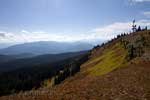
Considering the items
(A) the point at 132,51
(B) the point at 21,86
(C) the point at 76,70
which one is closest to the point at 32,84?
(B) the point at 21,86

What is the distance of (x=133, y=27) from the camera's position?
156625 millimetres

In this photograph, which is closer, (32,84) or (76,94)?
(76,94)

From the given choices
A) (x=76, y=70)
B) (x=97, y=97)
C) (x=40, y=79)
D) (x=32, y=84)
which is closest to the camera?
(x=97, y=97)

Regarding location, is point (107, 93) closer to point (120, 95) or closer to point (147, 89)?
point (120, 95)

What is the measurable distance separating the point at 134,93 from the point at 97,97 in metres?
3.16

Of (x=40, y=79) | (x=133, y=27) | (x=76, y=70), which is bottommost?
(x=40, y=79)

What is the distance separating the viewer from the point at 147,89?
20.0 metres

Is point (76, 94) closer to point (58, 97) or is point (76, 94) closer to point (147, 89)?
point (58, 97)

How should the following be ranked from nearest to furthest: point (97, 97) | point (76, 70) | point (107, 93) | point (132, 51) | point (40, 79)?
point (97, 97), point (107, 93), point (132, 51), point (76, 70), point (40, 79)

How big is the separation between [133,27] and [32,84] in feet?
258

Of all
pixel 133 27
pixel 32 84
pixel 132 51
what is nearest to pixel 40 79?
pixel 32 84

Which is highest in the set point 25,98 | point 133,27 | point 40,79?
point 133,27

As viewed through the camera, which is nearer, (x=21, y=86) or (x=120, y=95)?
(x=120, y=95)

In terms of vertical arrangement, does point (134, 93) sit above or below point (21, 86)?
above
